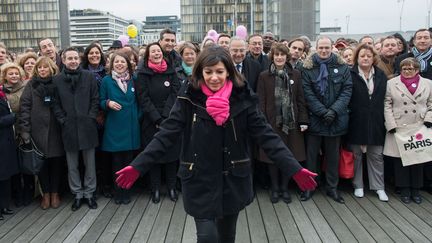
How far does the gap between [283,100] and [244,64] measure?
2.46 feet

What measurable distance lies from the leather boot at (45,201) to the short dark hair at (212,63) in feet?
10.8

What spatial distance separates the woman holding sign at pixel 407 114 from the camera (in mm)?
5484

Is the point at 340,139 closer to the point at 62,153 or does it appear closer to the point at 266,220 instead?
the point at 266,220

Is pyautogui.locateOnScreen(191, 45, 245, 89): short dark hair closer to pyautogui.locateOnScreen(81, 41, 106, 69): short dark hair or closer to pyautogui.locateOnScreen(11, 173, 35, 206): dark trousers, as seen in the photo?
pyautogui.locateOnScreen(81, 41, 106, 69): short dark hair

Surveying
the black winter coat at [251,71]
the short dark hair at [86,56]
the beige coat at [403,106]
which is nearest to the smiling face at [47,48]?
the short dark hair at [86,56]

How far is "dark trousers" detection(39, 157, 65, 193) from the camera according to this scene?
5527mm

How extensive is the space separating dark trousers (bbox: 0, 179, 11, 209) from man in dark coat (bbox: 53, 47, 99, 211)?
70 centimetres

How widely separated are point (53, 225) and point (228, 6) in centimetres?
9534

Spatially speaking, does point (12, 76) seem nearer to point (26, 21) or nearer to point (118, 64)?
point (118, 64)

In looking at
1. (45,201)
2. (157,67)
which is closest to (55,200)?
(45,201)

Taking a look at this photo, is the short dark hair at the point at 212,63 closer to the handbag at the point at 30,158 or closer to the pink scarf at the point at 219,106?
the pink scarf at the point at 219,106

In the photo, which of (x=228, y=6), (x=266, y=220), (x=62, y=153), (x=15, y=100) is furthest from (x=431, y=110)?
(x=228, y=6)

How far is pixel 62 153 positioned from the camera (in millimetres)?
5445

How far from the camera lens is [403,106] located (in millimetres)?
5512
